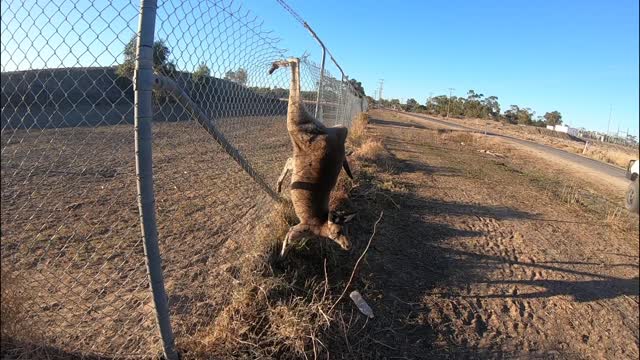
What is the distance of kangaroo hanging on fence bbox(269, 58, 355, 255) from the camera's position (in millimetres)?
3377

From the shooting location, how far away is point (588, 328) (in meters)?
3.89

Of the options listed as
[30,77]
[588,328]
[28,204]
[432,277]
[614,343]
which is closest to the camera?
[30,77]

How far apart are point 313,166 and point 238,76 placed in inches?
51.5

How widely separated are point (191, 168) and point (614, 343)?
24.3ft

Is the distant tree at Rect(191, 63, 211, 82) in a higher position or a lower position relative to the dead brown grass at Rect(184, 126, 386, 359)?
higher

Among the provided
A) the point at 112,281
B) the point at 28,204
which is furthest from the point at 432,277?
the point at 28,204

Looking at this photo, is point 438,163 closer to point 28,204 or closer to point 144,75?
point 28,204

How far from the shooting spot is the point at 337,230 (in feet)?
11.2

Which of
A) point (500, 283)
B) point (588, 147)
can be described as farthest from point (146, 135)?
point (588, 147)

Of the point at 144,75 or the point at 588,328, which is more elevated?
the point at 144,75

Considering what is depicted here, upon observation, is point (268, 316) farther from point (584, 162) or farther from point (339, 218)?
point (584, 162)

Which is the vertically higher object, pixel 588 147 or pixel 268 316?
pixel 588 147

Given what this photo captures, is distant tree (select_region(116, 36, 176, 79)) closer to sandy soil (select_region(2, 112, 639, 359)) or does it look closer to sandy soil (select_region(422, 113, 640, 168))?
sandy soil (select_region(2, 112, 639, 359))

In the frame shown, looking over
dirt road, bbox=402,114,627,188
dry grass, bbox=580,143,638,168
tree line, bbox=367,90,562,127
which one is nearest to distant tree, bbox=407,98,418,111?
tree line, bbox=367,90,562,127
